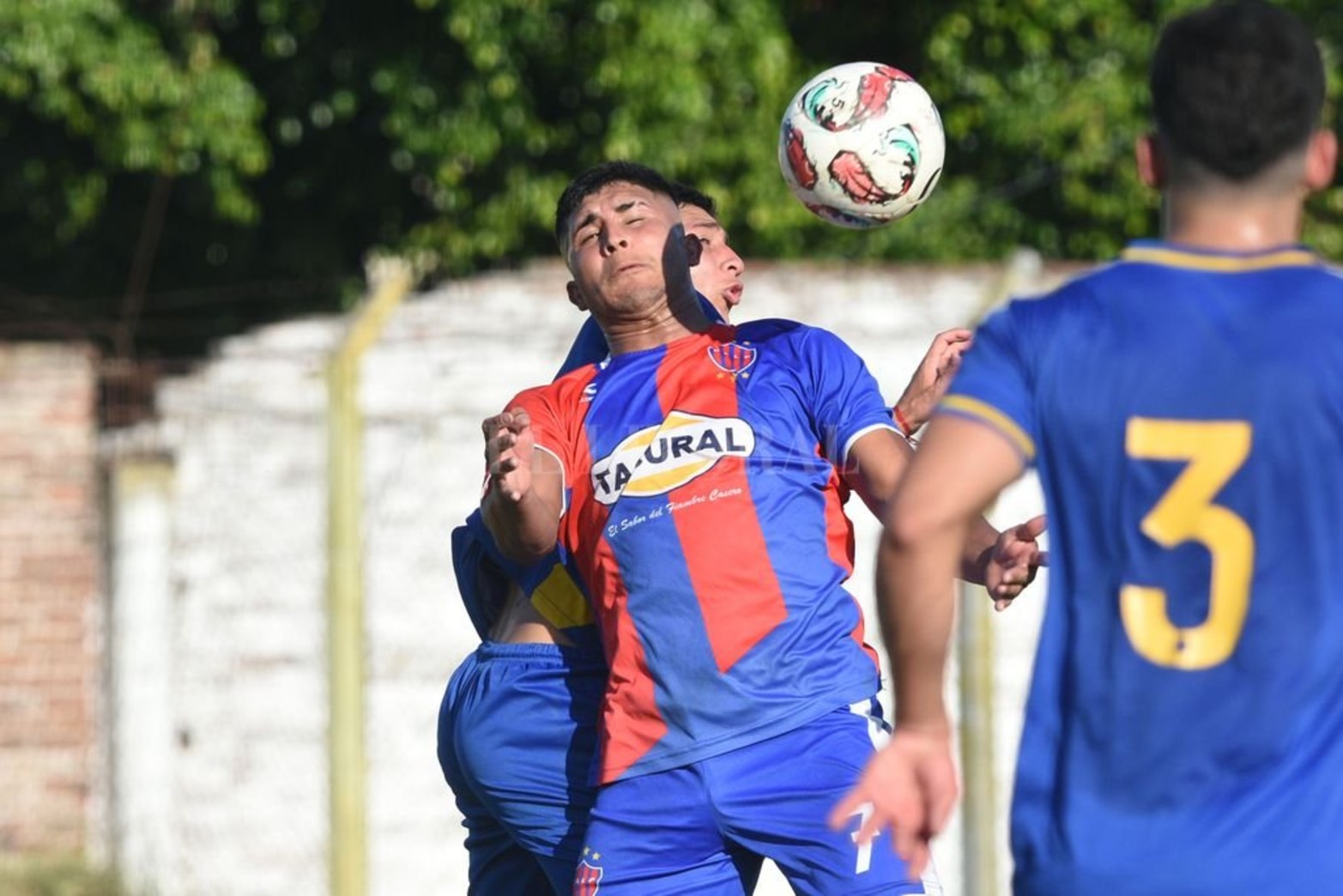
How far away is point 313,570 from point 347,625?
131 centimetres

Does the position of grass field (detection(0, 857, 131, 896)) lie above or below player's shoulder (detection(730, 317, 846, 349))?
below

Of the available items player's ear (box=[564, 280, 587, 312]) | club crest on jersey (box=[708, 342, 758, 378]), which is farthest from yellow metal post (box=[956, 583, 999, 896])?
club crest on jersey (box=[708, 342, 758, 378])

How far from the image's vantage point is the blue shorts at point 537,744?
4895 millimetres

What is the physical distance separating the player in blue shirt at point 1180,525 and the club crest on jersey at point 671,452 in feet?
4.80

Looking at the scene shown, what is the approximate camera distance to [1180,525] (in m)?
2.99

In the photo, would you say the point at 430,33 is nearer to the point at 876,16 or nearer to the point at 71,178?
the point at 71,178

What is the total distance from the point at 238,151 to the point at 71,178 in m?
1.45

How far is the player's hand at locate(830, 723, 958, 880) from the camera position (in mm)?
3051

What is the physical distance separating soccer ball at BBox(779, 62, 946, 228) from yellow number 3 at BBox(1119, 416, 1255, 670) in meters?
2.04

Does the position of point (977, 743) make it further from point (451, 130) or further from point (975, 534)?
point (451, 130)

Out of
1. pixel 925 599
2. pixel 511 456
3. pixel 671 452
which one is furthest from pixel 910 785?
pixel 671 452

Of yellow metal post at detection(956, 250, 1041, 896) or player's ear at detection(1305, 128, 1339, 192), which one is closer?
player's ear at detection(1305, 128, 1339, 192)

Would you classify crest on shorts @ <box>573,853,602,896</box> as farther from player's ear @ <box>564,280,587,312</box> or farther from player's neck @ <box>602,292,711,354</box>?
player's ear @ <box>564,280,587,312</box>

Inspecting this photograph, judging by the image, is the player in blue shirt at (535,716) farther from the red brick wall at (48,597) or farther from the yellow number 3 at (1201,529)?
the red brick wall at (48,597)
